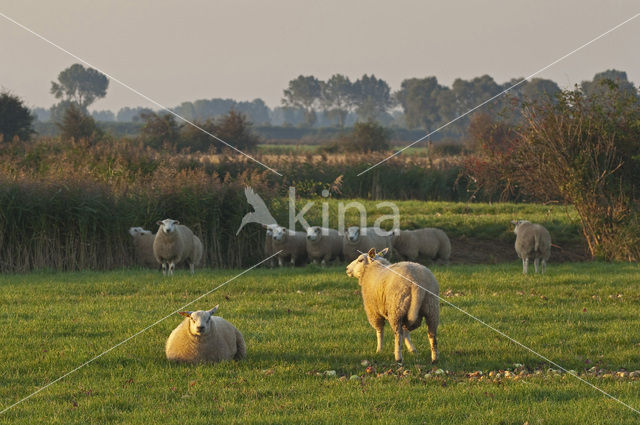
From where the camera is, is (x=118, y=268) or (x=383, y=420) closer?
(x=383, y=420)

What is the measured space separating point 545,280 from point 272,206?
8.57m

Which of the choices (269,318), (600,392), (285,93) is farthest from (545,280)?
(285,93)

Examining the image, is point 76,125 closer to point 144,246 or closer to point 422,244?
point 144,246

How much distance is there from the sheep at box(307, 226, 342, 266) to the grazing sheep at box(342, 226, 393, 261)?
299 mm

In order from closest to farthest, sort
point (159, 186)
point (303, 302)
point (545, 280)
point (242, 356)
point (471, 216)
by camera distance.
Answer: point (242, 356), point (303, 302), point (545, 280), point (159, 186), point (471, 216)

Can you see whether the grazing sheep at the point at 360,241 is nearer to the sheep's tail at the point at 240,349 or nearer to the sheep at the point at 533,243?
the sheep at the point at 533,243

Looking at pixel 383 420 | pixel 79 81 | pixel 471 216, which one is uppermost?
pixel 79 81

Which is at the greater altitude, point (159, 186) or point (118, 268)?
point (159, 186)

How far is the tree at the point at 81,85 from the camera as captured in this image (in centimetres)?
14662

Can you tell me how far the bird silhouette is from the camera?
816 inches

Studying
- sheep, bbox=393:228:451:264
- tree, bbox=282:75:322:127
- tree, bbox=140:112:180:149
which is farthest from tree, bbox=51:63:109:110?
sheep, bbox=393:228:451:264

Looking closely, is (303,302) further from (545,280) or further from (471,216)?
(471,216)

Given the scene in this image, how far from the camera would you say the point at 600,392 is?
312 inches

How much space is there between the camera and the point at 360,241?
65.4 feet
